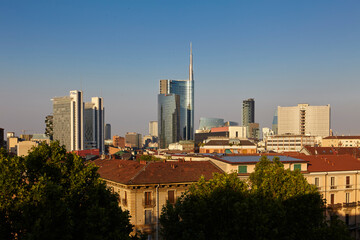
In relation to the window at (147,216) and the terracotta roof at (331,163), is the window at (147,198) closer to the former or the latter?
the window at (147,216)

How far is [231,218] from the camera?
28.8 m

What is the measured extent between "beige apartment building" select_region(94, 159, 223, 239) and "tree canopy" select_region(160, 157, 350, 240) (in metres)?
14.9

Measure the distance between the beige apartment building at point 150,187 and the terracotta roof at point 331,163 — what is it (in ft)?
63.3

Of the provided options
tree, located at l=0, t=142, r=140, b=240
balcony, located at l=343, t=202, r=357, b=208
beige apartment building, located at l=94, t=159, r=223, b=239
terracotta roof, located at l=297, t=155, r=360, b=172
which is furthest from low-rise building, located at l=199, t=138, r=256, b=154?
tree, located at l=0, t=142, r=140, b=240

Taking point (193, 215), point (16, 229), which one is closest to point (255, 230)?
point (193, 215)

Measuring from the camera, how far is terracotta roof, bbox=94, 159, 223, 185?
4775 centimetres

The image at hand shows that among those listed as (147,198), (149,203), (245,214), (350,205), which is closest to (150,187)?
(147,198)

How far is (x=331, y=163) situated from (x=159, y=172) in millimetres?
30847

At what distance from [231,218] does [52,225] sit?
1398 cm

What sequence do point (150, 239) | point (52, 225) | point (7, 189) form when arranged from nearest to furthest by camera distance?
point (52, 225) < point (7, 189) < point (150, 239)

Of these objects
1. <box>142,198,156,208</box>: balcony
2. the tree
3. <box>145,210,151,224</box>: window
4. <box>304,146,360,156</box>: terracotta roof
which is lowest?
<box>145,210,151,224</box>: window

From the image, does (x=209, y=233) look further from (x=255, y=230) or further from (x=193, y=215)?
(x=255, y=230)

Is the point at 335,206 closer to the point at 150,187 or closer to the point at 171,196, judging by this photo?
the point at 171,196

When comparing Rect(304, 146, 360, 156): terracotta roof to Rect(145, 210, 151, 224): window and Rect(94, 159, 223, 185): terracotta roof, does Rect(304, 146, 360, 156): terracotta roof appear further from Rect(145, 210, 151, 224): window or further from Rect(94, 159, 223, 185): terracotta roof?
Rect(145, 210, 151, 224): window
